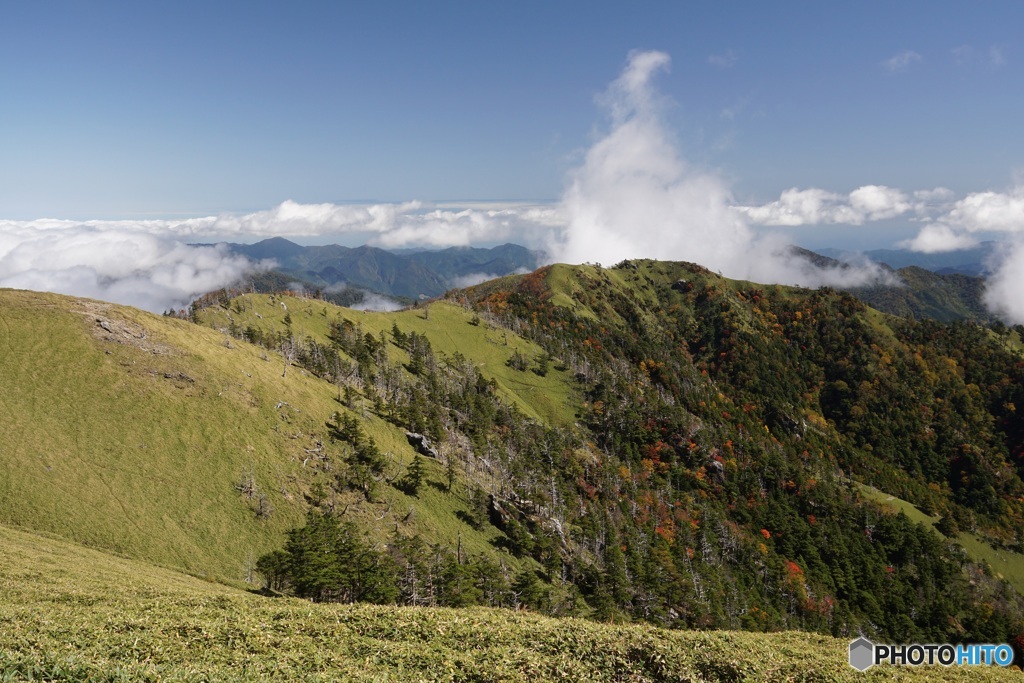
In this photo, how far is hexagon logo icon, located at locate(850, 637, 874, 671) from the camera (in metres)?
26.8

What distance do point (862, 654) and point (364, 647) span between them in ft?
95.8

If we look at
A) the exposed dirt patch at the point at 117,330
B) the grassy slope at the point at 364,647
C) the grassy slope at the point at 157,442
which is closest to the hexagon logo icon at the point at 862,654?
the grassy slope at the point at 364,647

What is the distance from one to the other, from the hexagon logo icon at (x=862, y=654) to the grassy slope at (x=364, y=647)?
2.93 ft

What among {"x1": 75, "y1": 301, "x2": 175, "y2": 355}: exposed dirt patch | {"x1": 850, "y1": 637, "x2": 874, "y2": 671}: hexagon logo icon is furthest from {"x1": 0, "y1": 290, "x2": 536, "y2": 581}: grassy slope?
{"x1": 850, "y1": 637, "x2": 874, "y2": 671}: hexagon logo icon

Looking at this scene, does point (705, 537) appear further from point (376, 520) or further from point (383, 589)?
point (383, 589)

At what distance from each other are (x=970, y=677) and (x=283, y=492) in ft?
349

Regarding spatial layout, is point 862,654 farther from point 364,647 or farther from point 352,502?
point 352,502

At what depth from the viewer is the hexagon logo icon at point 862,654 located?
2683cm

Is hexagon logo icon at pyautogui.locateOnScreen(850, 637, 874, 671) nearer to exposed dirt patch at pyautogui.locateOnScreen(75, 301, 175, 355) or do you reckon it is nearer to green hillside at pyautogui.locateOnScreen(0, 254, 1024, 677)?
green hillside at pyautogui.locateOnScreen(0, 254, 1024, 677)

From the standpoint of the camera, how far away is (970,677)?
26.0 m

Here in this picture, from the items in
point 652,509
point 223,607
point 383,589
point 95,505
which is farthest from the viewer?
point 652,509

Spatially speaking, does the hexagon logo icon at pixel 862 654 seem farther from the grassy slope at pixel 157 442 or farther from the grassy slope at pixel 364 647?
the grassy slope at pixel 157 442

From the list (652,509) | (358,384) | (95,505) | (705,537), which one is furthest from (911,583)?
(95,505)

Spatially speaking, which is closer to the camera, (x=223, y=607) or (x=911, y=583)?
(x=223, y=607)
